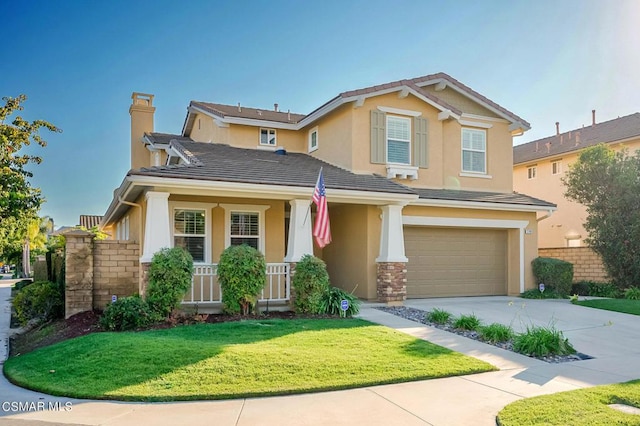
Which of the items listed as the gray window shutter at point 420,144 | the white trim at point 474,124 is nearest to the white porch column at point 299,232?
the gray window shutter at point 420,144

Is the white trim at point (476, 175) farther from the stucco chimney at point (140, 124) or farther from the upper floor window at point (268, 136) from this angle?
the stucco chimney at point (140, 124)

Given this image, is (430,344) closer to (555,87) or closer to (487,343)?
(487,343)

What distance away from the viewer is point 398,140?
51.8 feet

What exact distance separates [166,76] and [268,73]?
341 centimetres

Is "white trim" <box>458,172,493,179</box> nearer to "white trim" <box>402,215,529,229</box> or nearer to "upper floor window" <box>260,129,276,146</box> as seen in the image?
"white trim" <box>402,215,529,229</box>

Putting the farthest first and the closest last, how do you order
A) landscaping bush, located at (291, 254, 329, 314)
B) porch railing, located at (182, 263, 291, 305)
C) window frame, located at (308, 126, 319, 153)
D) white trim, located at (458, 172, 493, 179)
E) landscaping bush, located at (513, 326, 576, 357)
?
window frame, located at (308, 126, 319, 153)
white trim, located at (458, 172, 493, 179)
porch railing, located at (182, 263, 291, 305)
landscaping bush, located at (291, 254, 329, 314)
landscaping bush, located at (513, 326, 576, 357)

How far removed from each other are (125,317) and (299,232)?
4462mm

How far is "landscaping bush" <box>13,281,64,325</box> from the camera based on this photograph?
13.4 m

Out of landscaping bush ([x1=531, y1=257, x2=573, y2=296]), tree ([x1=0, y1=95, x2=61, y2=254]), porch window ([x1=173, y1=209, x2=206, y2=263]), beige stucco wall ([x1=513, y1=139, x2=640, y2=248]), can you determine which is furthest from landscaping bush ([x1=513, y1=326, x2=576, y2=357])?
tree ([x1=0, y1=95, x2=61, y2=254])

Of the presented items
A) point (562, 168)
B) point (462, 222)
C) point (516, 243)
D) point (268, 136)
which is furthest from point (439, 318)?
point (562, 168)

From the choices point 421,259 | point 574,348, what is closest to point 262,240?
point 421,259

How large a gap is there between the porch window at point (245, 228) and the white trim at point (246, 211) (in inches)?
2.3

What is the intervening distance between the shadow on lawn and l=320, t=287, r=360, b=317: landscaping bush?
5.20 ft

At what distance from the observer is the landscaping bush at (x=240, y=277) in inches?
432
